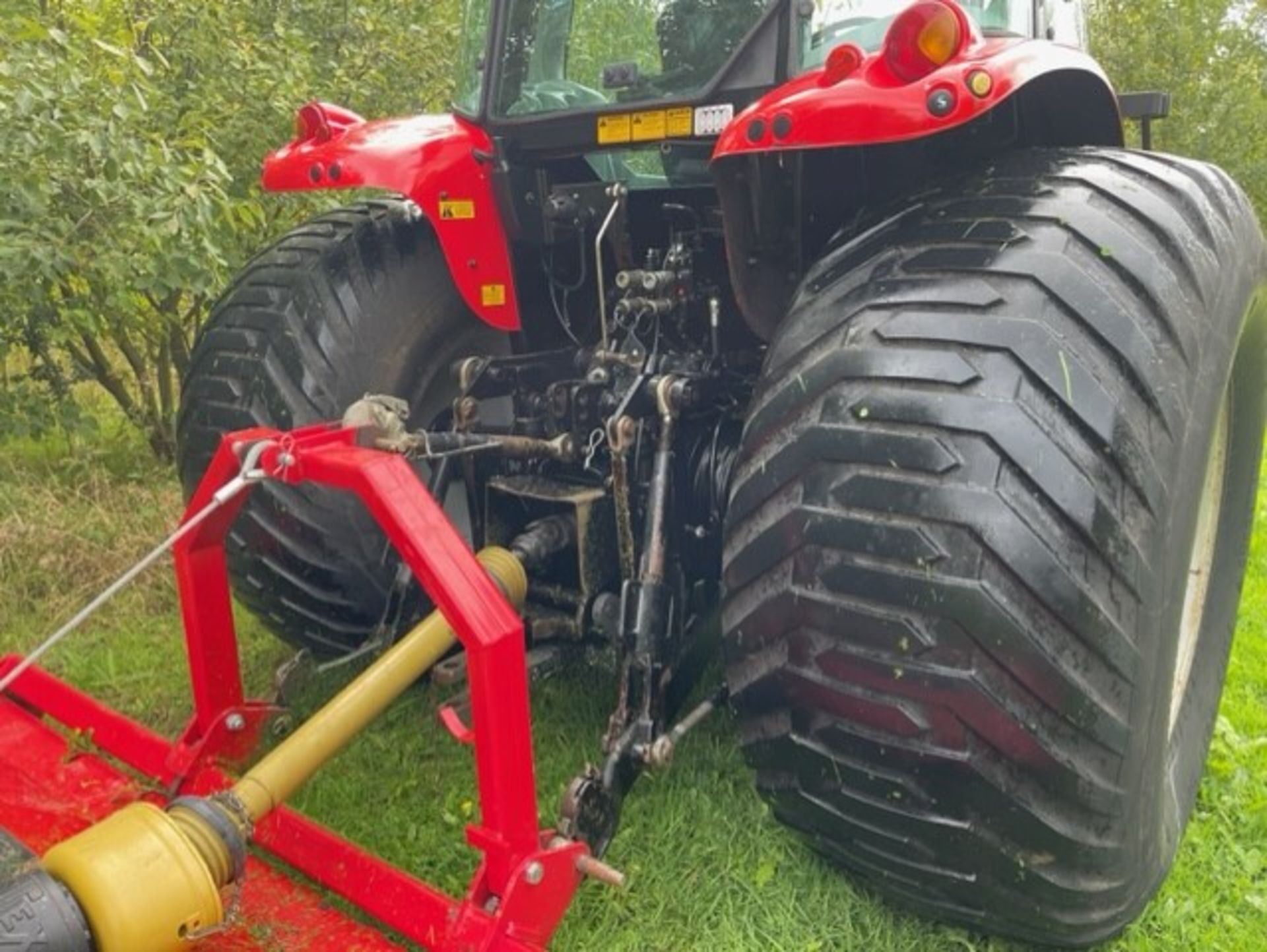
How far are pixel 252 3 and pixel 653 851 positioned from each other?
506 cm

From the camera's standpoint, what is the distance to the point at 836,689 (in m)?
1.64

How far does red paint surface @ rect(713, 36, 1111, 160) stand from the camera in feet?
5.54

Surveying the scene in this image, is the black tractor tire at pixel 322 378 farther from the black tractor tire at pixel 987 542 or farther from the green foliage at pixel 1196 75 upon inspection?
the green foliage at pixel 1196 75

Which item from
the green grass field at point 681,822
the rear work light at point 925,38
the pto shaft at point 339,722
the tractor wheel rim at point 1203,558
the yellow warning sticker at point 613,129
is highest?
the rear work light at point 925,38

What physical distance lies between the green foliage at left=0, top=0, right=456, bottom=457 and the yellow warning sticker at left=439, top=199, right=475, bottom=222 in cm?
137

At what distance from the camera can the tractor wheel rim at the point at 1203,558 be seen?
244 cm

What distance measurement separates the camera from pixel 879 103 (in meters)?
1.73

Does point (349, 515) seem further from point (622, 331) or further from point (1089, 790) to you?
point (1089, 790)

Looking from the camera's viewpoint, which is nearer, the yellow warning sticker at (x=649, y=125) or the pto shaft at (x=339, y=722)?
the pto shaft at (x=339, y=722)

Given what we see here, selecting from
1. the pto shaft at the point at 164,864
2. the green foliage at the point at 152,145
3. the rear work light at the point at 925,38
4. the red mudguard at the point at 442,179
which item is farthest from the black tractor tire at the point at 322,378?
the rear work light at the point at 925,38

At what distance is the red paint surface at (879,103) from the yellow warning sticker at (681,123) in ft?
1.36

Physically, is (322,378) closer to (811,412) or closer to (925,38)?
(811,412)

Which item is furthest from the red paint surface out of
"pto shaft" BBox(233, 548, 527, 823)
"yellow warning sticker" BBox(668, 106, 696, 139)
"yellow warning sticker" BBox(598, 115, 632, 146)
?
"pto shaft" BBox(233, 548, 527, 823)

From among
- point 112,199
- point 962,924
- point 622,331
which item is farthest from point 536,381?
point 112,199
